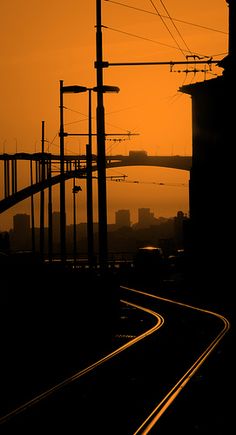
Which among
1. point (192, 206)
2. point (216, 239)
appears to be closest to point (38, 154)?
point (192, 206)

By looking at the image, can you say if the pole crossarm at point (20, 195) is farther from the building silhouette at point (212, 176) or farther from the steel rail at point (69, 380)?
the steel rail at point (69, 380)

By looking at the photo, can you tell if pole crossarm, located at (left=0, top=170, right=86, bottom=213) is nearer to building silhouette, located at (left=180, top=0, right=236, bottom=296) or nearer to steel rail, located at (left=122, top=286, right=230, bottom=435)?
building silhouette, located at (left=180, top=0, right=236, bottom=296)

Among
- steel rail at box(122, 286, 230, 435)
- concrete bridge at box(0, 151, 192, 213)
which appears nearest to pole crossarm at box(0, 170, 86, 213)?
concrete bridge at box(0, 151, 192, 213)

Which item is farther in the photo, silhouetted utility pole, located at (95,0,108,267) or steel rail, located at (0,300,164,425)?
silhouetted utility pole, located at (95,0,108,267)

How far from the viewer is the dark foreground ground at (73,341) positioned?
632 inches

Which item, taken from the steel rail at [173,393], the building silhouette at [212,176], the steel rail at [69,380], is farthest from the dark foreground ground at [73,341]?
the building silhouette at [212,176]

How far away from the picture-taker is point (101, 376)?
20641 millimetres

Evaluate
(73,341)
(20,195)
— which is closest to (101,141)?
(73,341)

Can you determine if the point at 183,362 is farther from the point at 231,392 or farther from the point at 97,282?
the point at 97,282

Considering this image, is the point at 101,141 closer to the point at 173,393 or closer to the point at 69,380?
Result: the point at 69,380

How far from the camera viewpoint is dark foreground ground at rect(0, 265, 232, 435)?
1605cm

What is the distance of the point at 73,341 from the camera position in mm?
30344

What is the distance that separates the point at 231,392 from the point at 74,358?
24.9ft

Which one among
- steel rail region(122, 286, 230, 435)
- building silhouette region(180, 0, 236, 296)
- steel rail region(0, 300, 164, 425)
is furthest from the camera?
building silhouette region(180, 0, 236, 296)
